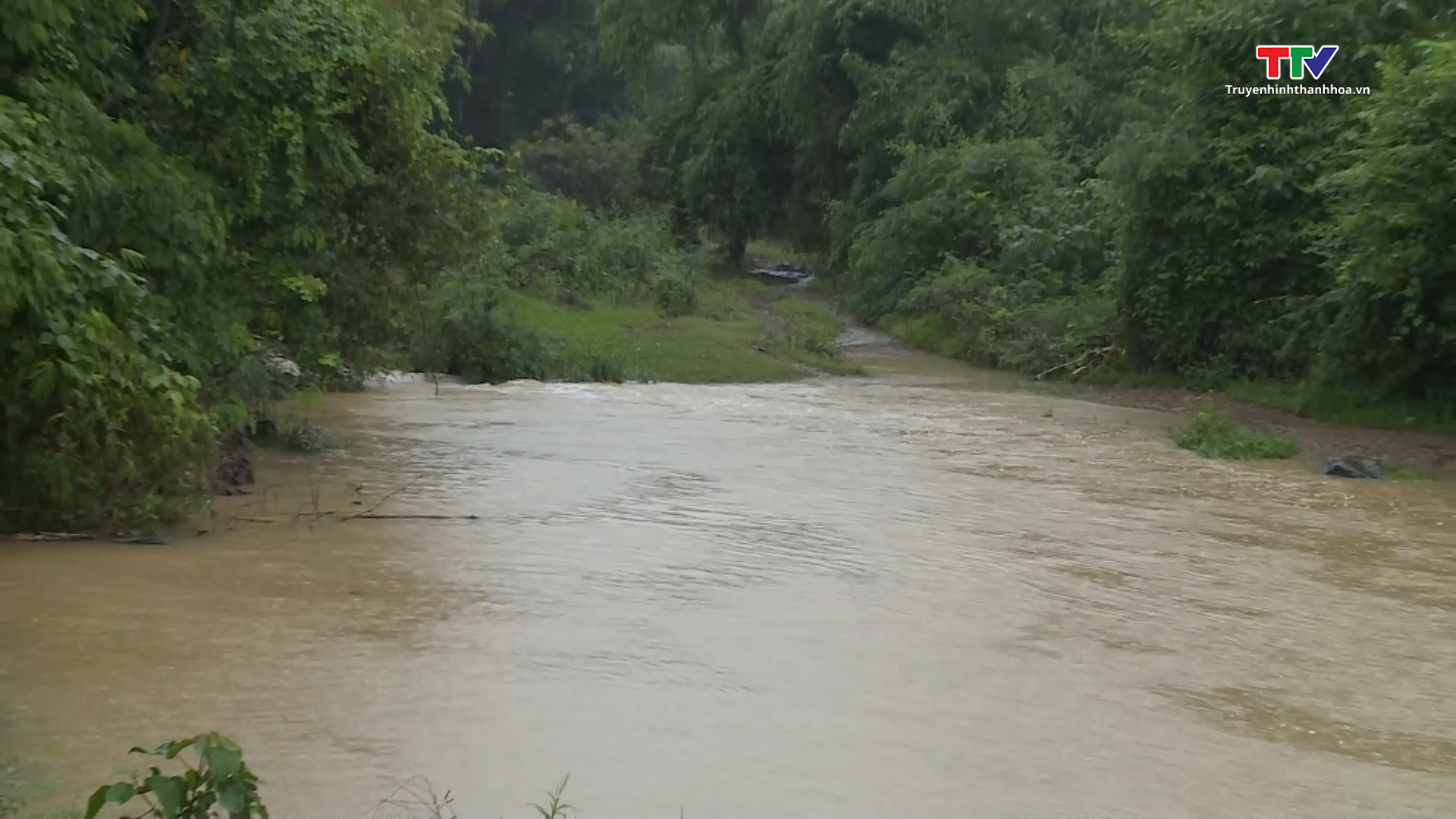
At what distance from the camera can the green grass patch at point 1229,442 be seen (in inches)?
569

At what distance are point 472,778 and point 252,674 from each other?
1571mm

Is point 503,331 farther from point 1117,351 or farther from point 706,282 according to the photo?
point 706,282

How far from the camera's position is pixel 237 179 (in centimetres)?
1077

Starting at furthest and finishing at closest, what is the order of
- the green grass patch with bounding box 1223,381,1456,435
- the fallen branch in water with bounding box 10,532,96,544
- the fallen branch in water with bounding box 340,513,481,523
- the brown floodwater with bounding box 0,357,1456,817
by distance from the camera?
the green grass patch with bounding box 1223,381,1456,435 < the fallen branch in water with bounding box 340,513,481,523 < the fallen branch in water with bounding box 10,532,96,544 < the brown floodwater with bounding box 0,357,1456,817

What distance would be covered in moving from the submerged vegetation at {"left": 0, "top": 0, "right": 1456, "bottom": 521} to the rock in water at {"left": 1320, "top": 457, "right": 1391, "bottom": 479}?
2938 mm

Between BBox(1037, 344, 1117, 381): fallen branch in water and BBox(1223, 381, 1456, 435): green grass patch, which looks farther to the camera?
BBox(1037, 344, 1117, 381): fallen branch in water

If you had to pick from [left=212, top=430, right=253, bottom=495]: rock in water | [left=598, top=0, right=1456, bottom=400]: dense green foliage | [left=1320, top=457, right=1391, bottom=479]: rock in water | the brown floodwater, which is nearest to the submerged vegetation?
[left=598, top=0, right=1456, bottom=400]: dense green foliage

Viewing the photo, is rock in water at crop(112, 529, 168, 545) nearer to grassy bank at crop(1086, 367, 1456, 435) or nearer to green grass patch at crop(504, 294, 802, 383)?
green grass patch at crop(504, 294, 802, 383)

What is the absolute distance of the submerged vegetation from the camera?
30.2 feet

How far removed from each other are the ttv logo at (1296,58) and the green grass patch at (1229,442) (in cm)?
645

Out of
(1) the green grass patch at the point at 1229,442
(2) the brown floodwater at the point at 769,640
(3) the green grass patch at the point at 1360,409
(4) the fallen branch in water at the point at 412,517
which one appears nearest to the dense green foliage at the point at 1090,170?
(3) the green grass patch at the point at 1360,409

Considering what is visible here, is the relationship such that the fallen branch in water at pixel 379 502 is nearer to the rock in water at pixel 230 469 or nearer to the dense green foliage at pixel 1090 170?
the rock in water at pixel 230 469

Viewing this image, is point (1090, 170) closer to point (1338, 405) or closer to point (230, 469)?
point (1338, 405)

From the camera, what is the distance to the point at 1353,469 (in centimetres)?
1349
